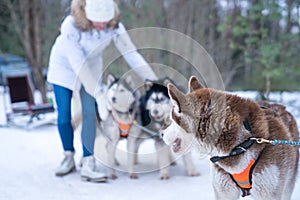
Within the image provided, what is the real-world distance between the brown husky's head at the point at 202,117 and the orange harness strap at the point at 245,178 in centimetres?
14

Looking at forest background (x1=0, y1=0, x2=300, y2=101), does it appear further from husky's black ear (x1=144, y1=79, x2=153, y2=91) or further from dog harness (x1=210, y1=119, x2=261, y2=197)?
dog harness (x1=210, y1=119, x2=261, y2=197)

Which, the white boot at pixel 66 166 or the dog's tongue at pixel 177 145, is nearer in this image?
the dog's tongue at pixel 177 145

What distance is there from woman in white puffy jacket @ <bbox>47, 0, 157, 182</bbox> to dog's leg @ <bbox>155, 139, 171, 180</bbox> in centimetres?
57

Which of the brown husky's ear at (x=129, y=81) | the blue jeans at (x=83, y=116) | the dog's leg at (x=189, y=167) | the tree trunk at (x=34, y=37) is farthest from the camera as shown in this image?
the tree trunk at (x=34, y=37)

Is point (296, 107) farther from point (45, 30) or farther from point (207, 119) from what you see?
point (45, 30)

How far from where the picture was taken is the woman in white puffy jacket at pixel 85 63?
9.20 feet

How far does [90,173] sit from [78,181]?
13cm

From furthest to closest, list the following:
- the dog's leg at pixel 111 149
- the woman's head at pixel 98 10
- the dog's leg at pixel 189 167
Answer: the dog's leg at pixel 111 149 → the dog's leg at pixel 189 167 → the woman's head at pixel 98 10

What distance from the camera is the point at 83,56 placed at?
2.88 meters

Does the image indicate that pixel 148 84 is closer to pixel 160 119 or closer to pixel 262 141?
pixel 160 119

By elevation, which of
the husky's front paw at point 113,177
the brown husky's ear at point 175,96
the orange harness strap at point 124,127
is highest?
the brown husky's ear at point 175,96

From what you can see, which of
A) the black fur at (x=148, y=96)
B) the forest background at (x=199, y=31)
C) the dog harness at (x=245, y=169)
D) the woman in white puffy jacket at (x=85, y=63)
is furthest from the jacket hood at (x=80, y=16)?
the forest background at (x=199, y=31)

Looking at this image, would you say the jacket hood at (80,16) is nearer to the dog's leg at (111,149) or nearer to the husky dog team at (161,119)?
the husky dog team at (161,119)

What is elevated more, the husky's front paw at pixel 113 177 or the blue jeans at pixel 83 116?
the blue jeans at pixel 83 116
